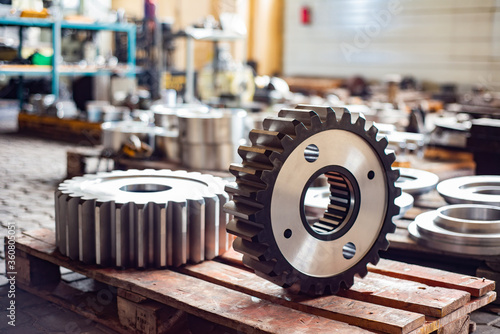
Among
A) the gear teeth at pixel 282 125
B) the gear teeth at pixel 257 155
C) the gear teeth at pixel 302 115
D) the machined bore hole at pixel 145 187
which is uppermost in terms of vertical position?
the gear teeth at pixel 302 115

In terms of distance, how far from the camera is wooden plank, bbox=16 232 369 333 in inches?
66.1

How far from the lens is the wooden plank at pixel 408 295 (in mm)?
1821

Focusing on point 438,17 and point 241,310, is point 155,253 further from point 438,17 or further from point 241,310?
point 438,17

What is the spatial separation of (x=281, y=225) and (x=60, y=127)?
5926mm

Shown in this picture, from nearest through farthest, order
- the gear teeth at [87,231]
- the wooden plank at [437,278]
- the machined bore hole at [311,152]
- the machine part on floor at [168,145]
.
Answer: the machined bore hole at [311,152] → the wooden plank at [437,278] → the gear teeth at [87,231] → the machine part on floor at [168,145]

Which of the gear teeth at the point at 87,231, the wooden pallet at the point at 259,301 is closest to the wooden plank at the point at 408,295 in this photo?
the wooden pallet at the point at 259,301

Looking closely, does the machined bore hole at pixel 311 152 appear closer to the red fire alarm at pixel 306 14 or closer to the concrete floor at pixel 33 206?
the concrete floor at pixel 33 206

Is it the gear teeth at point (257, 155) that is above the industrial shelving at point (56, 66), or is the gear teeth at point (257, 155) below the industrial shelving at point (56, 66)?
below

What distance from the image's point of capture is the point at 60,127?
7.21 metres

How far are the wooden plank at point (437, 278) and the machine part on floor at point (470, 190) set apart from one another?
70 centimetres

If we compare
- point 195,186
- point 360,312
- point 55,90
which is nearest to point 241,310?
point 360,312

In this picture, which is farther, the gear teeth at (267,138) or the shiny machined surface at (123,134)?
the shiny machined surface at (123,134)

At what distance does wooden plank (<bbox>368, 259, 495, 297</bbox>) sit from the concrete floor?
0.67 feet

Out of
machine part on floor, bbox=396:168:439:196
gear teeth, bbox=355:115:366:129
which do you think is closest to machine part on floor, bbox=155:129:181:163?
machine part on floor, bbox=396:168:439:196
